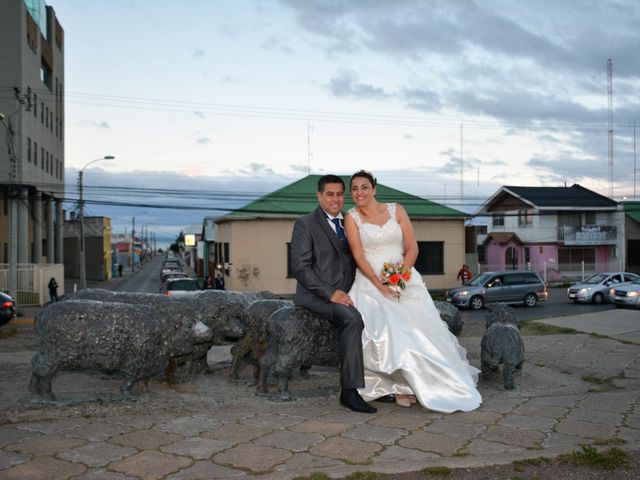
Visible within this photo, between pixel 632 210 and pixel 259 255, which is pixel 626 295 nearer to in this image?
pixel 259 255

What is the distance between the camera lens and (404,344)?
652cm

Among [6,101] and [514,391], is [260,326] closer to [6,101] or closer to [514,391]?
[514,391]

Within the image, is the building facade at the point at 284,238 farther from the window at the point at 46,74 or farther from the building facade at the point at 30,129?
the window at the point at 46,74

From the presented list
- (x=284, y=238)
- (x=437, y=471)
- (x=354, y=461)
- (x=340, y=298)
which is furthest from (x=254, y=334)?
(x=284, y=238)

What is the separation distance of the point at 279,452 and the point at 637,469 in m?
2.68

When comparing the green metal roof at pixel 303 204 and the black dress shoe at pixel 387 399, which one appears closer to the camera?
the black dress shoe at pixel 387 399

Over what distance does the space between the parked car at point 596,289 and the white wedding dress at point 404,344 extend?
2075 cm

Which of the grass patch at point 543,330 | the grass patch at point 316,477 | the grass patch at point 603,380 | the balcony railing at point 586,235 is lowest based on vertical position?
the grass patch at point 543,330

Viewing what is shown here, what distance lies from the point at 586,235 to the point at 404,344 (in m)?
39.0

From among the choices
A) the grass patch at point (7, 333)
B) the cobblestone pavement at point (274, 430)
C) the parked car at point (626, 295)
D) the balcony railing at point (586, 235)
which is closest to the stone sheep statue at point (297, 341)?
the cobblestone pavement at point (274, 430)

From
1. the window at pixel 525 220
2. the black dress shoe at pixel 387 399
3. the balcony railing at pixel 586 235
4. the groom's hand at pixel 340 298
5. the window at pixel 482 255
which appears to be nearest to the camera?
the groom's hand at pixel 340 298

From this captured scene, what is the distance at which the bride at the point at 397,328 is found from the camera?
6.43 meters

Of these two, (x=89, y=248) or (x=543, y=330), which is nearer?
(x=543, y=330)

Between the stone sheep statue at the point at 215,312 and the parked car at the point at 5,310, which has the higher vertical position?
the stone sheep statue at the point at 215,312
